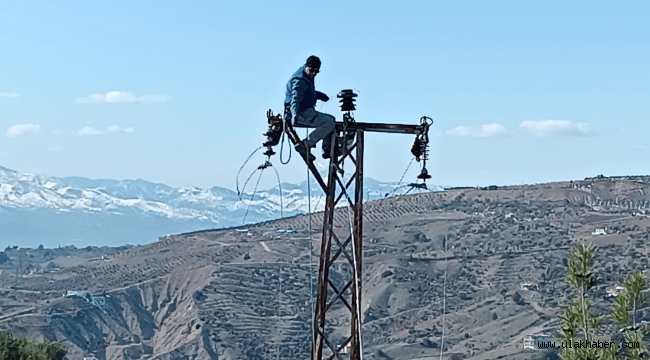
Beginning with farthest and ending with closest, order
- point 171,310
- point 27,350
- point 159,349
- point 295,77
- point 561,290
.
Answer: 1. point 171,310
2. point 159,349
3. point 561,290
4. point 27,350
5. point 295,77

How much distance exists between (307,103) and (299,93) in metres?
0.14

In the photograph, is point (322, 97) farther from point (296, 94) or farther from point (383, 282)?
point (383, 282)

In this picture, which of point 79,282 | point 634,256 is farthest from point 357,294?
point 79,282

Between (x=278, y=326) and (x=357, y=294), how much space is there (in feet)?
278

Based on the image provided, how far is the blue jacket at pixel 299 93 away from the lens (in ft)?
29.7

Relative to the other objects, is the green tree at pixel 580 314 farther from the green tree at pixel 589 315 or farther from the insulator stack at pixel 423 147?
the insulator stack at pixel 423 147

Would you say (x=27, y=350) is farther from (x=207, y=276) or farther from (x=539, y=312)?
(x=207, y=276)

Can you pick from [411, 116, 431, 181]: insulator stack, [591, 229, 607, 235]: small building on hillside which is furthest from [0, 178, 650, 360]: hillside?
[411, 116, 431, 181]: insulator stack

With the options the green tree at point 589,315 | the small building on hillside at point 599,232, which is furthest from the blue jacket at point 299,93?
the small building on hillside at point 599,232

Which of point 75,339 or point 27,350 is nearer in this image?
point 27,350

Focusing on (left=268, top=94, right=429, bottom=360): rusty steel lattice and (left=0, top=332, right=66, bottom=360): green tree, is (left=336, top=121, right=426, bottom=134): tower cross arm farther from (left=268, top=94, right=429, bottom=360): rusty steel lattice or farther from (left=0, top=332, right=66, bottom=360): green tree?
(left=0, top=332, right=66, bottom=360): green tree

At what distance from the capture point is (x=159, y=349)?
101375mm

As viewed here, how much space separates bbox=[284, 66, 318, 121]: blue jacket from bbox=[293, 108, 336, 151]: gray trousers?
0.18 feet

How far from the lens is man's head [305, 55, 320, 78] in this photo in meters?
9.08
